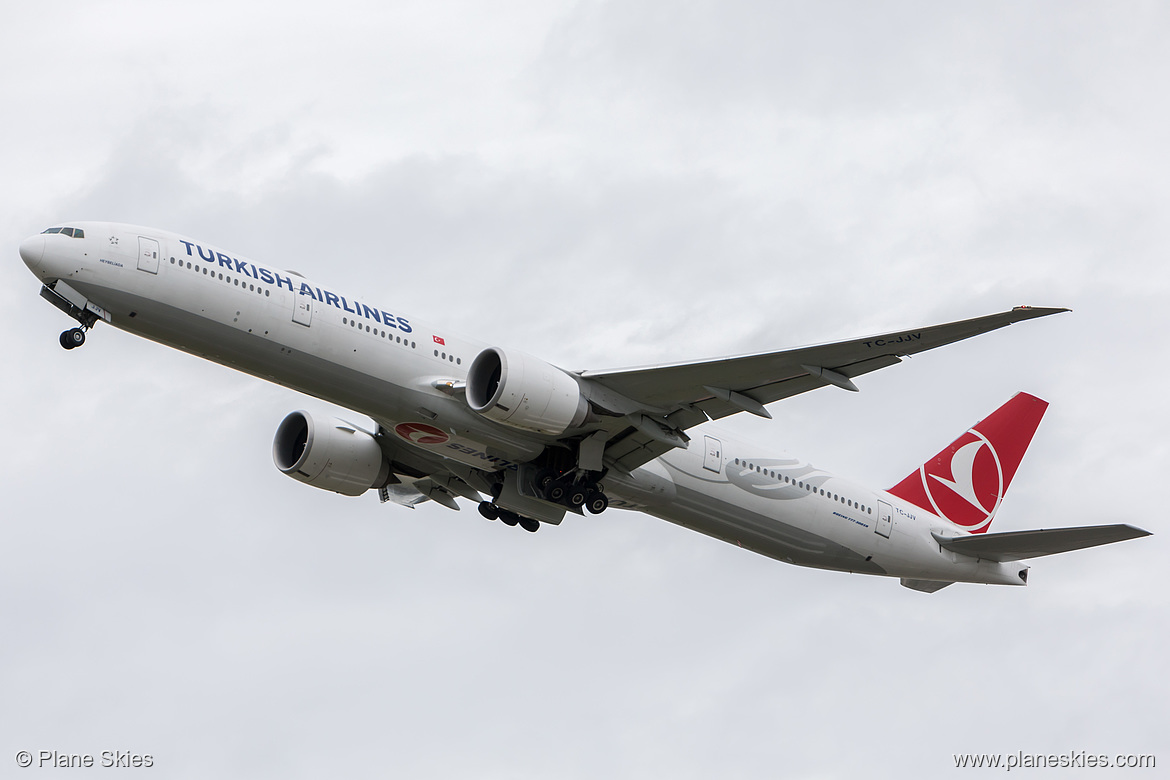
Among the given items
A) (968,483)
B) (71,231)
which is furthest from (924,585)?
(71,231)

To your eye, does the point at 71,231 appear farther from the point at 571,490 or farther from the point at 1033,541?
the point at 1033,541

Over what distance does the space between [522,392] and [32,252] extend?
9.85 metres

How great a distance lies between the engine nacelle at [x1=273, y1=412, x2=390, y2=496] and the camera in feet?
105

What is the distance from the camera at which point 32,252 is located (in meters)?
24.5

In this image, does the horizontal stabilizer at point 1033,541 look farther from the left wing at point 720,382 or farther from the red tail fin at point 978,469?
the left wing at point 720,382

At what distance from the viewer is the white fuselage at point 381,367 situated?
25094 mm

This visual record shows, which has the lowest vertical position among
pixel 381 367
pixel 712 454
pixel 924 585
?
pixel 924 585

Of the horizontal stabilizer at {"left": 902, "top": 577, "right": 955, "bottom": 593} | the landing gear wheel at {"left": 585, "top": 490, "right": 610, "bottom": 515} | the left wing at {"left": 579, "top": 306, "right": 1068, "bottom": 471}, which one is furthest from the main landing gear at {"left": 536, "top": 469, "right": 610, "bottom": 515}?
the horizontal stabilizer at {"left": 902, "top": 577, "right": 955, "bottom": 593}

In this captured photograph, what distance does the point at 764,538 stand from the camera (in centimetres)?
3139

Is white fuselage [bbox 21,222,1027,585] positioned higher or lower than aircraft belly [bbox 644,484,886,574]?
higher

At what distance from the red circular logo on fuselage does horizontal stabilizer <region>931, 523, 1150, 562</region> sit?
13.9 meters

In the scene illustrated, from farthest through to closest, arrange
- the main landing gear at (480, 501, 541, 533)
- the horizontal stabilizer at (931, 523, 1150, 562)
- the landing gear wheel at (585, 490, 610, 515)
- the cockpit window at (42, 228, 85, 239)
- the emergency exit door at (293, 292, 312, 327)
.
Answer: the main landing gear at (480, 501, 541, 533) < the landing gear wheel at (585, 490, 610, 515) < the horizontal stabilizer at (931, 523, 1150, 562) < the emergency exit door at (293, 292, 312, 327) < the cockpit window at (42, 228, 85, 239)

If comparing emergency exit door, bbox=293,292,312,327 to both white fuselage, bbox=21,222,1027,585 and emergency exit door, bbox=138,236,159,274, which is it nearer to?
white fuselage, bbox=21,222,1027,585

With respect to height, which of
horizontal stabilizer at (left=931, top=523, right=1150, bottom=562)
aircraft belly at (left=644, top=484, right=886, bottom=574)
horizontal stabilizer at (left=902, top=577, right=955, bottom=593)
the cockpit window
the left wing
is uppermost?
the cockpit window
